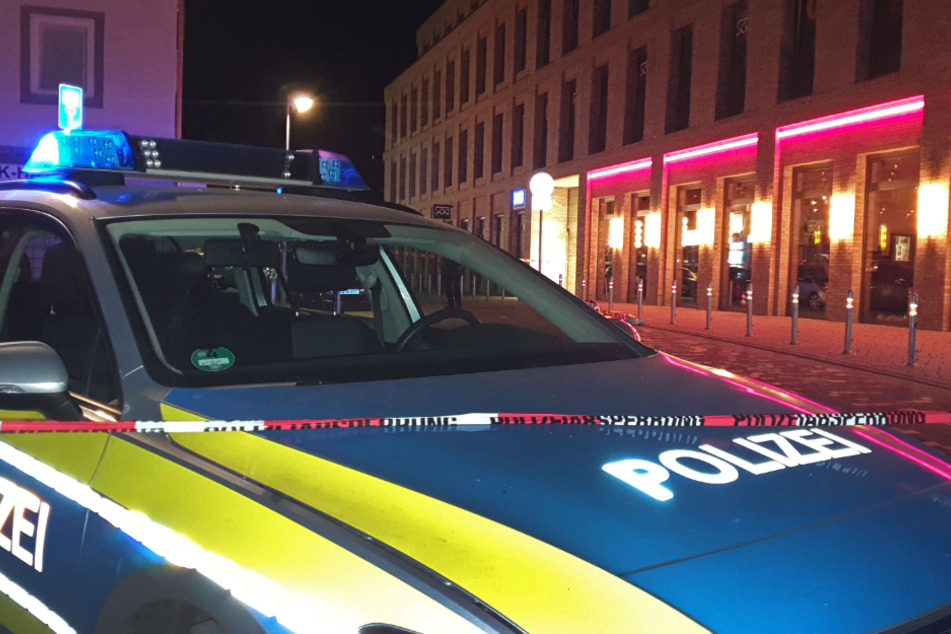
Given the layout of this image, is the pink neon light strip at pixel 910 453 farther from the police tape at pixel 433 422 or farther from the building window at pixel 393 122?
the building window at pixel 393 122

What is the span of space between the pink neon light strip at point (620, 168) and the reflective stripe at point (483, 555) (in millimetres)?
27724

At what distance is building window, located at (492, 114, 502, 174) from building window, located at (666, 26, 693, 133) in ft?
47.7

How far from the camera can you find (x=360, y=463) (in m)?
1.79

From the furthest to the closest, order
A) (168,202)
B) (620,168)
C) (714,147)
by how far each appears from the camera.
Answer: (620,168) → (714,147) → (168,202)

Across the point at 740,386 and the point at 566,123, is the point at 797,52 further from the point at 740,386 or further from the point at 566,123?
the point at 740,386

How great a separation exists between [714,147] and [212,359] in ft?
81.4

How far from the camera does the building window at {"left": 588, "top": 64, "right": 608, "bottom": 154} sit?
32125mm

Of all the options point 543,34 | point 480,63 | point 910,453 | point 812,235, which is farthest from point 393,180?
point 910,453

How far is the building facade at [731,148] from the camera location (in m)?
19.5

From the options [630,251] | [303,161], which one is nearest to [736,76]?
[630,251]

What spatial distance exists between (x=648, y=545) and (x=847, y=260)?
21.0 metres

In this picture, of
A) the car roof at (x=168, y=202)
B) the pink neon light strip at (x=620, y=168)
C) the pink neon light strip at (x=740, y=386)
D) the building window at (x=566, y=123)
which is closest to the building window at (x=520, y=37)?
the building window at (x=566, y=123)

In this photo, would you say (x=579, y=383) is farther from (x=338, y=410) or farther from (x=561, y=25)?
(x=561, y=25)

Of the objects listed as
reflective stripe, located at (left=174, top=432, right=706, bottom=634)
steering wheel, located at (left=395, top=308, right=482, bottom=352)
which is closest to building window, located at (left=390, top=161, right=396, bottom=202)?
steering wheel, located at (left=395, top=308, right=482, bottom=352)
